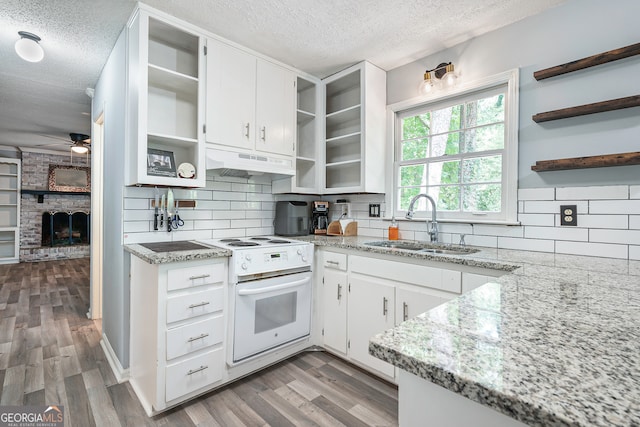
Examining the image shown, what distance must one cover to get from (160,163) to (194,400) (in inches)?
60.5

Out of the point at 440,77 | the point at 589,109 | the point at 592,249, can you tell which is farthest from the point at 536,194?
the point at 440,77

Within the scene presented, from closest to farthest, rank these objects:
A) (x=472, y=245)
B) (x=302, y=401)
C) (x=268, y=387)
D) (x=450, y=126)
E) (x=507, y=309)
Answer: (x=507, y=309) → (x=302, y=401) → (x=268, y=387) → (x=472, y=245) → (x=450, y=126)

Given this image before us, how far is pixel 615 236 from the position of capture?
1.69 m

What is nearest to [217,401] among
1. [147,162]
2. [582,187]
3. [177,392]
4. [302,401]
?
[177,392]

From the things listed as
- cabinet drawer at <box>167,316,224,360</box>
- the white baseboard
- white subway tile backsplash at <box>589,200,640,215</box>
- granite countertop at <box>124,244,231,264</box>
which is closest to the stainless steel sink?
white subway tile backsplash at <box>589,200,640,215</box>

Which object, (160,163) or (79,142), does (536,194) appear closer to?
(160,163)

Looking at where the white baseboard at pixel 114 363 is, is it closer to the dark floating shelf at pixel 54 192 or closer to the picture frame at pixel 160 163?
the picture frame at pixel 160 163

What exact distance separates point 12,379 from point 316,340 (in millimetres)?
2048

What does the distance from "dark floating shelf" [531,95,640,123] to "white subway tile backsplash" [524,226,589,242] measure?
667 mm

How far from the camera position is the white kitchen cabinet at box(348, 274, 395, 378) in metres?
2.00

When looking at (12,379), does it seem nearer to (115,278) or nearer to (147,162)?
(115,278)

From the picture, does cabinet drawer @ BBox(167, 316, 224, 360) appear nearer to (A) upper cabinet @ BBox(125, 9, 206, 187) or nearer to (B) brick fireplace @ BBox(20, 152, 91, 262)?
(A) upper cabinet @ BBox(125, 9, 206, 187)

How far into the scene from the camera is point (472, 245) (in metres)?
2.23

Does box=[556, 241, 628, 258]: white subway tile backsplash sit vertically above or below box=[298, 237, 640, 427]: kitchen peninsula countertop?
above
